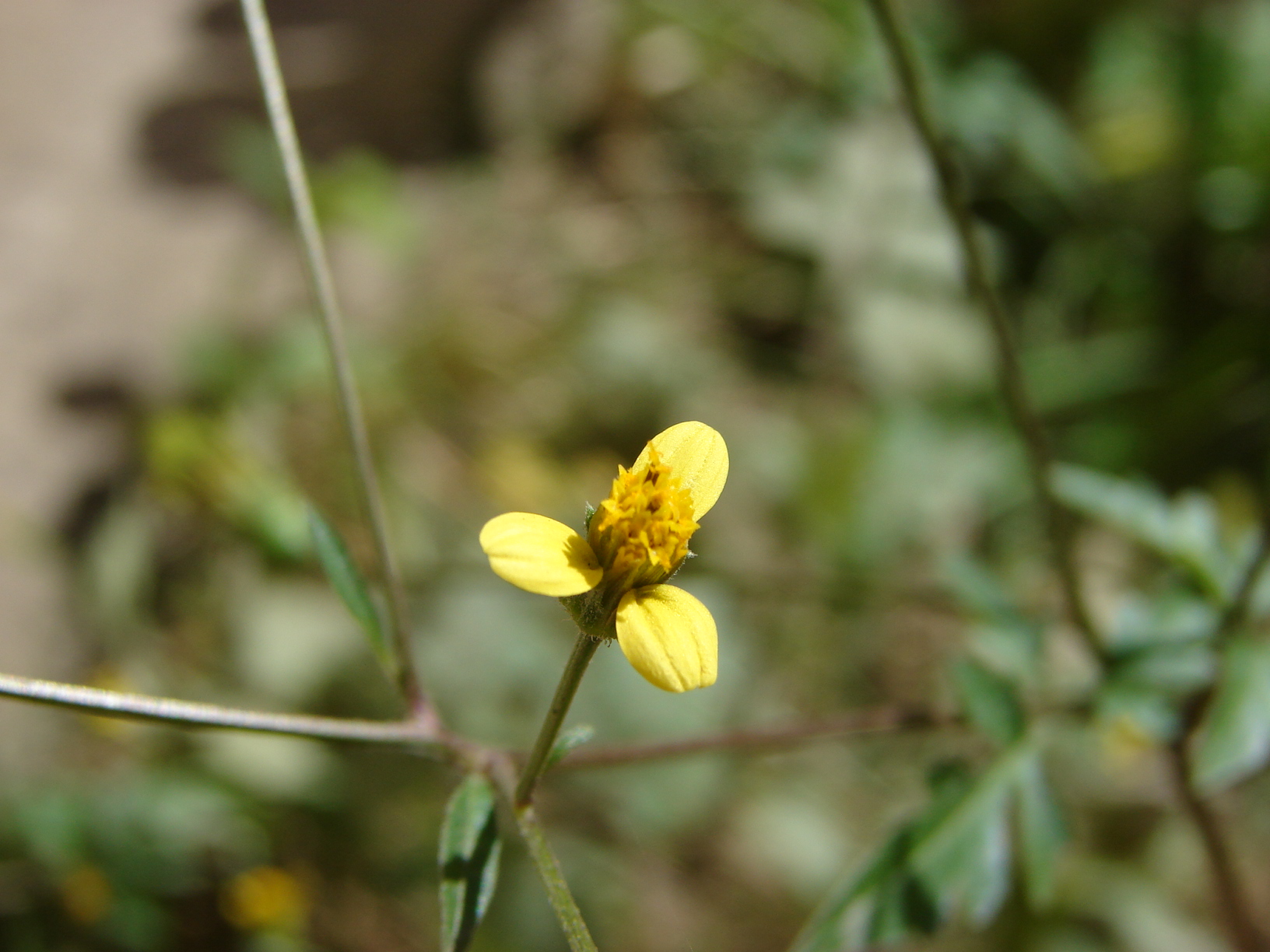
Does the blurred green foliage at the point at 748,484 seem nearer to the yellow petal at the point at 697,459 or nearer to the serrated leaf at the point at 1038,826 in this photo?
the serrated leaf at the point at 1038,826

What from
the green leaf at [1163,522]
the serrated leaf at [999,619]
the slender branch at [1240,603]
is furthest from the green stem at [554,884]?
the slender branch at [1240,603]

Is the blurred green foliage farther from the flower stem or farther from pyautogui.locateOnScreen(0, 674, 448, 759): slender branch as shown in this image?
pyautogui.locateOnScreen(0, 674, 448, 759): slender branch

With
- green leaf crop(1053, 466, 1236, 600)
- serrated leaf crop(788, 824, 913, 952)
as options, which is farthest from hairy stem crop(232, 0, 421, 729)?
green leaf crop(1053, 466, 1236, 600)

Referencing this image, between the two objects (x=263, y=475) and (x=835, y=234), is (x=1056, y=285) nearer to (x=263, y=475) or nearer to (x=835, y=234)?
(x=835, y=234)

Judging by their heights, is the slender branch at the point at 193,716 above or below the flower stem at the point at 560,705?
above

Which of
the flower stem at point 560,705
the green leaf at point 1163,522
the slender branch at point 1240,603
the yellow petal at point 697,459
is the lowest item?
the flower stem at point 560,705

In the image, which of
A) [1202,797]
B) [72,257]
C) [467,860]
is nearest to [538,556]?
[467,860]
